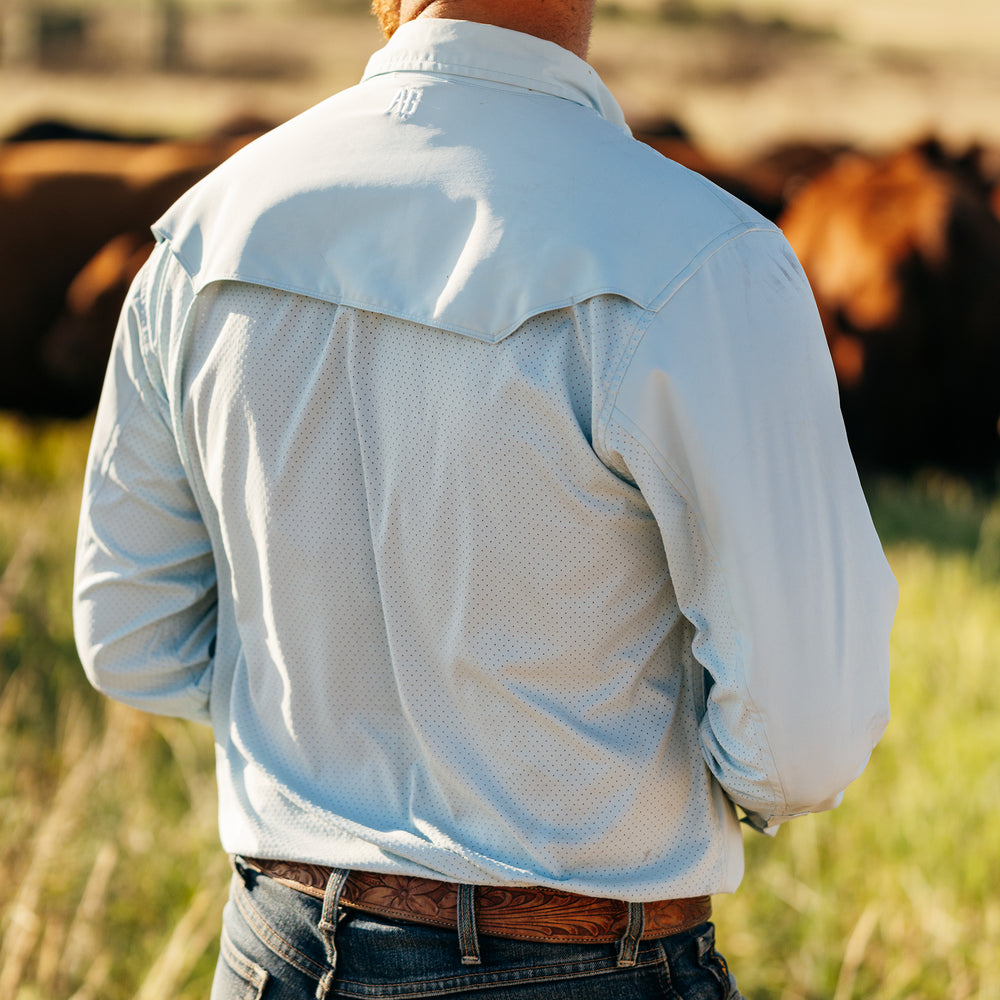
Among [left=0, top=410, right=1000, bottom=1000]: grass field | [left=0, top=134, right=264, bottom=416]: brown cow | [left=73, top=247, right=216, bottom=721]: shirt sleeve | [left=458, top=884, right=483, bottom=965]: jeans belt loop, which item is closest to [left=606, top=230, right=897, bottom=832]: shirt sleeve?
[left=458, top=884, right=483, bottom=965]: jeans belt loop

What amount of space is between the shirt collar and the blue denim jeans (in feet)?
2.45

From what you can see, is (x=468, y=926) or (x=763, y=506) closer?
(x=763, y=506)

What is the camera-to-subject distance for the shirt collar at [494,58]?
3.25 feet

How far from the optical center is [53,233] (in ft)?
23.8

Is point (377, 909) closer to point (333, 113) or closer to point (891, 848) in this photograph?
point (333, 113)

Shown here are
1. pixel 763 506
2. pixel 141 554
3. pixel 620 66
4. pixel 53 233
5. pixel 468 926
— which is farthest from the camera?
pixel 620 66

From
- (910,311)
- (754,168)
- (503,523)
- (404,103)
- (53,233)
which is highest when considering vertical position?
(404,103)

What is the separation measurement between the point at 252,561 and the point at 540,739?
1.11 ft

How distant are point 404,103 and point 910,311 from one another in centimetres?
591

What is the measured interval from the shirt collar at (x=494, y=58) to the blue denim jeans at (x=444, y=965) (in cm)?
75

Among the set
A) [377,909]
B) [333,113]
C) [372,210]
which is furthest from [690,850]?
[333,113]

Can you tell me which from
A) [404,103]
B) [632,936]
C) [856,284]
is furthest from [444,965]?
[856,284]

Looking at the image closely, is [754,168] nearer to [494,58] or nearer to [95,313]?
[95,313]

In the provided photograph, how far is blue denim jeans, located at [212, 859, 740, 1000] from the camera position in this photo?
1.03 m
